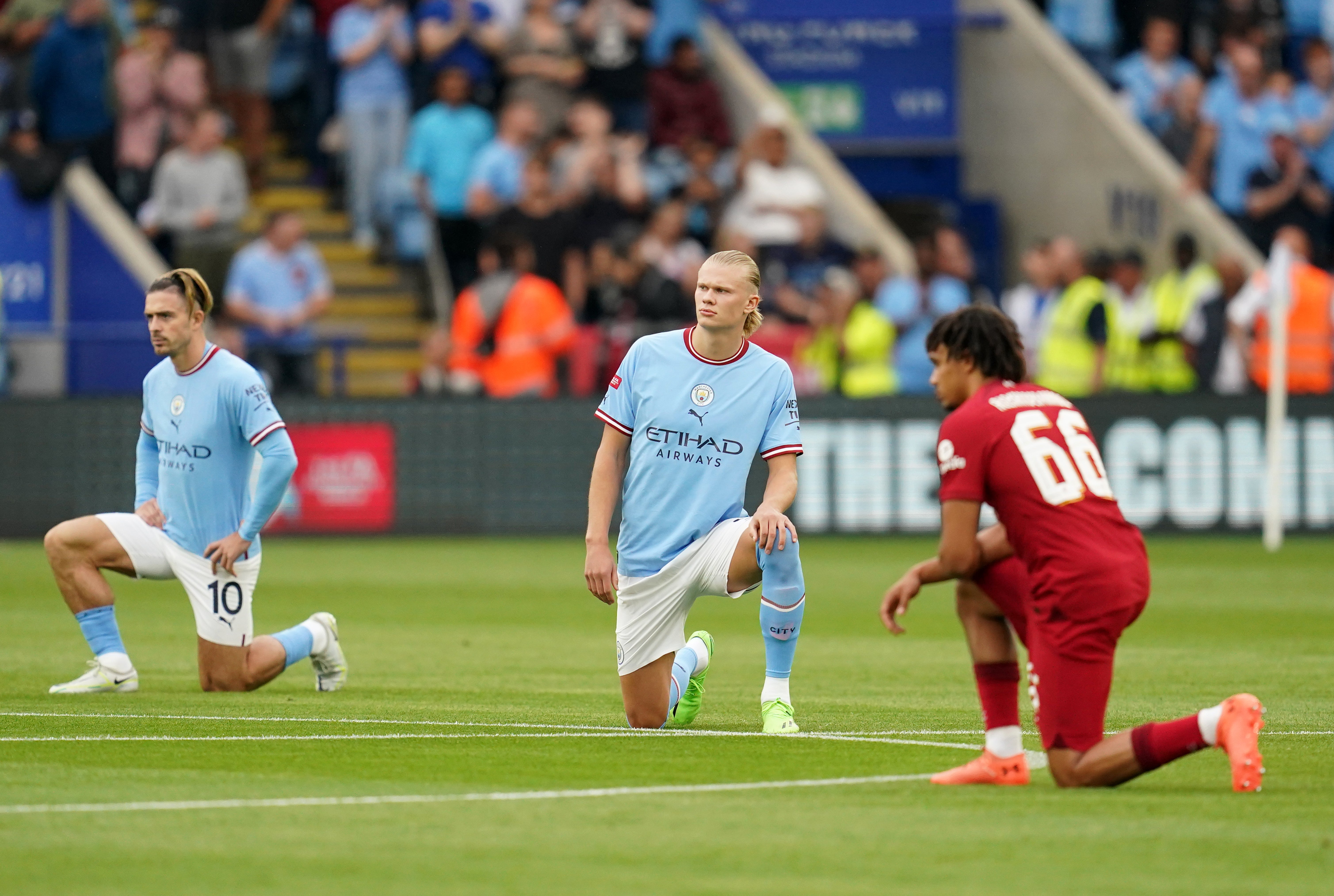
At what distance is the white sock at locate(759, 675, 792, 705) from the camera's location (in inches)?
372

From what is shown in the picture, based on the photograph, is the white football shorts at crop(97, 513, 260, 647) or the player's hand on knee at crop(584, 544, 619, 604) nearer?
the player's hand on knee at crop(584, 544, 619, 604)

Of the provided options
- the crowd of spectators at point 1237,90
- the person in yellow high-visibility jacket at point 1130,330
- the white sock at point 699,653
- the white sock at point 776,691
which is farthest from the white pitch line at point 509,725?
the crowd of spectators at point 1237,90

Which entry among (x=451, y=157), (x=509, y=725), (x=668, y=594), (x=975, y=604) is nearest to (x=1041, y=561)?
(x=975, y=604)

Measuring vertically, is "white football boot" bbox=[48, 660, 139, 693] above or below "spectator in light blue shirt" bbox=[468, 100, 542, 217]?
below

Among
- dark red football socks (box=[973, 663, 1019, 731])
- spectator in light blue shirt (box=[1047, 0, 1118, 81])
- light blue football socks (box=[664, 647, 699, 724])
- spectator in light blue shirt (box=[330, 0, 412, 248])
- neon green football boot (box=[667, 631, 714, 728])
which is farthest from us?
spectator in light blue shirt (box=[1047, 0, 1118, 81])

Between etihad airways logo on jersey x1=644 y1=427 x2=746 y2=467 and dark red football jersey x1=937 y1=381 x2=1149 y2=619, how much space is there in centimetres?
208

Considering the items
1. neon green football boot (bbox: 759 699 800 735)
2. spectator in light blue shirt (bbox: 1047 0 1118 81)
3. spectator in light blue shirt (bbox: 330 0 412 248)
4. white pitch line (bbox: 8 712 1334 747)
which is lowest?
white pitch line (bbox: 8 712 1334 747)

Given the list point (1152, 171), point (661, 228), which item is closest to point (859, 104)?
point (1152, 171)

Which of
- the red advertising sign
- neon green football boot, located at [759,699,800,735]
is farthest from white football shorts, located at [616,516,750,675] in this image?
the red advertising sign

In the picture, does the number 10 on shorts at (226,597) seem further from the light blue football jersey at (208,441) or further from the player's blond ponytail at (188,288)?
the player's blond ponytail at (188,288)

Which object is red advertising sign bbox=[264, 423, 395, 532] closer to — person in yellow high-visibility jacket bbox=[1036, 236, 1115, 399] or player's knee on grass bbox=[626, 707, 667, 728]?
person in yellow high-visibility jacket bbox=[1036, 236, 1115, 399]

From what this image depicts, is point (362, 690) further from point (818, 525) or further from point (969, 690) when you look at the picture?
point (818, 525)

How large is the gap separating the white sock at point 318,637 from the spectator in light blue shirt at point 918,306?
12.6 meters

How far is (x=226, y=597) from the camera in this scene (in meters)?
11.0
